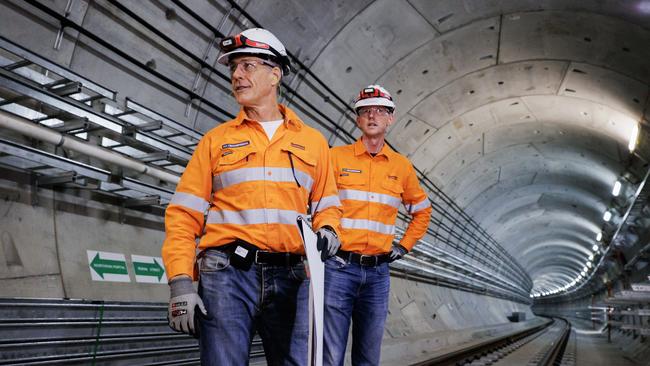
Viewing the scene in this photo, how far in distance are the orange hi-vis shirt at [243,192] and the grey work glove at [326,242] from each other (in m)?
0.11

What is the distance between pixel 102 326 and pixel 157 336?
1.99 ft

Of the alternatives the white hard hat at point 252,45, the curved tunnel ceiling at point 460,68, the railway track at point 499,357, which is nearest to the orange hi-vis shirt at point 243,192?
the white hard hat at point 252,45

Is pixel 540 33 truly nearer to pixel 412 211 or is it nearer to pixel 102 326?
pixel 412 211

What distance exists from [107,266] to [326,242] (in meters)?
3.36

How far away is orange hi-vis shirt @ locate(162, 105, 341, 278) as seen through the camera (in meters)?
2.47

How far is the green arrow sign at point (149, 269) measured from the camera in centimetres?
550

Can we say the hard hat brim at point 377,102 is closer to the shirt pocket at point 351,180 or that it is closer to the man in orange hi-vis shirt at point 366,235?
the man in orange hi-vis shirt at point 366,235

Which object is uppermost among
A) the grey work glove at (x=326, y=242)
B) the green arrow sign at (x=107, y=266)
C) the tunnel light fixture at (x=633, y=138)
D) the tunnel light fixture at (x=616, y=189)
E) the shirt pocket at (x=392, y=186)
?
the tunnel light fixture at (x=633, y=138)

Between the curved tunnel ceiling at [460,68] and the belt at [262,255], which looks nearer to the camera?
the belt at [262,255]

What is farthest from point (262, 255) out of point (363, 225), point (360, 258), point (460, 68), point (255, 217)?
point (460, 68)

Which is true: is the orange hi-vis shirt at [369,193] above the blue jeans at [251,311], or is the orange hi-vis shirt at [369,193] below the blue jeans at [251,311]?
above

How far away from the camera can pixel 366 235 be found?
13.5ft

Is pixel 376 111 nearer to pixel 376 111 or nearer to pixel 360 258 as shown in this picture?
pixel 376 111

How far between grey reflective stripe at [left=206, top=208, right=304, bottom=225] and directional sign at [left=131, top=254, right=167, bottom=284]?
3263 mm
